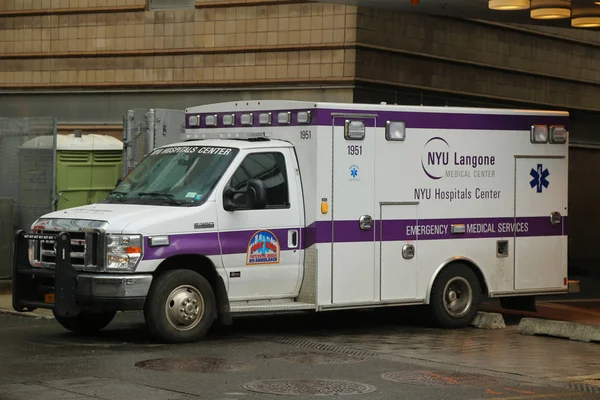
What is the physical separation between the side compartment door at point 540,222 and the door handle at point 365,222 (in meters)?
2.24

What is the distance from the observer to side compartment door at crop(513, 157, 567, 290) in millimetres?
15273

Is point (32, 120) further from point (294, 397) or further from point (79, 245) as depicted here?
point (294, 397)

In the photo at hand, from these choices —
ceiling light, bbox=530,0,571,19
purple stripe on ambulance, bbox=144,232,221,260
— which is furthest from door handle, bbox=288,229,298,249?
ceiling light, bbox=530,0,571,19

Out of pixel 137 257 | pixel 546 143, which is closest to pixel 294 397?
pixel 137 257

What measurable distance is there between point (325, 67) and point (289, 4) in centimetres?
138

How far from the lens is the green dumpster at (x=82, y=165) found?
1852 centimetres

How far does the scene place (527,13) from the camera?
17.8m

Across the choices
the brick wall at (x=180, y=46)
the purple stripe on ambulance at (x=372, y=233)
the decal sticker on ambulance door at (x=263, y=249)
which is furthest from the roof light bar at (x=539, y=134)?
the brick wall at (x=180, y=46)

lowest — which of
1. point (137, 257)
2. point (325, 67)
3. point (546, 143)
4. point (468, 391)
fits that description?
point (468, 391)

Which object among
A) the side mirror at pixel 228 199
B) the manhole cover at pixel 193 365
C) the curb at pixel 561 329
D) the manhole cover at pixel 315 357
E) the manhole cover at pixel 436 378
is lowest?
the manhole cover at pixel 436 378

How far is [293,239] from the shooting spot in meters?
13.6

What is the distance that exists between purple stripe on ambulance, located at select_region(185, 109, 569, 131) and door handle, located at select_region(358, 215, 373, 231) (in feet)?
3.53

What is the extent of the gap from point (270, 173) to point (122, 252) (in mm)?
2083

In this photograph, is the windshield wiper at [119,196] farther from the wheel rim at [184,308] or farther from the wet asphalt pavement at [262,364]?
the wet asphalt pavement at [262,364]
